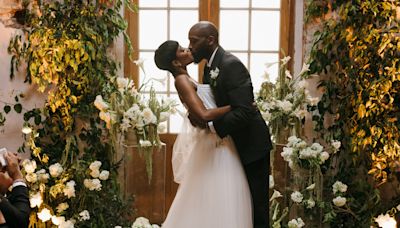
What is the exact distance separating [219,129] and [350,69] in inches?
64.4

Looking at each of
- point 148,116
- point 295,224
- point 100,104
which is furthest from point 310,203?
point 100,104

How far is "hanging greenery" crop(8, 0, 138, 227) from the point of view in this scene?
15.5 ft

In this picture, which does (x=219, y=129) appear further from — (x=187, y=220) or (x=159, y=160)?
(x=159, y=160)

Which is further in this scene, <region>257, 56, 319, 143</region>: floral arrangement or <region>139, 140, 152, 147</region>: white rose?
<region>257, 56, 319, 143</region>: floral arrangement

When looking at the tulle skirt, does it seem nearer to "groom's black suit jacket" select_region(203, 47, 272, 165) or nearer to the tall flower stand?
"groom's black suit jacket" select_region(203, 47, 272, 165)

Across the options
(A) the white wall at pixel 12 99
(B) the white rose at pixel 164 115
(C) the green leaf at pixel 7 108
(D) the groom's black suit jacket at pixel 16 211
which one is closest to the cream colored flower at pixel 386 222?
(B) the white rose at pixel 164 115

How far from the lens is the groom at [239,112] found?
354 centimetres

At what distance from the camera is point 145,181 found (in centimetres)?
475

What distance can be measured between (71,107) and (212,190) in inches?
65.3

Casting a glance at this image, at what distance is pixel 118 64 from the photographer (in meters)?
5.12

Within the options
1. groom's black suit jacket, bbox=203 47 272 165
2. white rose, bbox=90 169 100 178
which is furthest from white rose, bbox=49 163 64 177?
groom's black suit jacket, bbox=203 47 272 165

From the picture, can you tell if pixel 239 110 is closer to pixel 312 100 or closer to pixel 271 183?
pixel 271 183

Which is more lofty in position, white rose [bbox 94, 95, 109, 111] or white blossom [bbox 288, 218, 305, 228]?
white rose [bbox 94, 95, 109, 111]

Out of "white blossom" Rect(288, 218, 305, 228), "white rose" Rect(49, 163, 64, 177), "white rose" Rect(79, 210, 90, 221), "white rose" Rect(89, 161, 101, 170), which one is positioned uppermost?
"white rose" Rect(89, 161, 101, 170)
